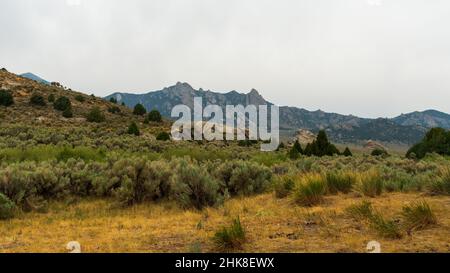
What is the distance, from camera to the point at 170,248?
7035mm

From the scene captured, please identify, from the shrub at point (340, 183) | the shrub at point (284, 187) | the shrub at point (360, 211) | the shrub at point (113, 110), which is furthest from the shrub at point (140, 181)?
the shrub at point (113, 110)

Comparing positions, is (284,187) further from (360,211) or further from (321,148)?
(321,148)

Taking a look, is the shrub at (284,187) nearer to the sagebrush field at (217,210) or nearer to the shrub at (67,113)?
the sagebrush field at (217,210)

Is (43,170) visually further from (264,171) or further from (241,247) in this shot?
(241,247)

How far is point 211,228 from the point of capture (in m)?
→ 8.53

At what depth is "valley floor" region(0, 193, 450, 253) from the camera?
677 cm

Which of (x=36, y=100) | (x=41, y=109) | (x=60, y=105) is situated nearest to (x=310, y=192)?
(x=60, y=105)

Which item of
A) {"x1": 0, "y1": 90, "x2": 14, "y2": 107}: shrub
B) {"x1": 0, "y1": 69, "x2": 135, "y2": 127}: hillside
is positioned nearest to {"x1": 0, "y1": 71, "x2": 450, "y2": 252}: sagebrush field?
{"x1": 0, "y1": 69, "x2": 135, "y2": 127}: hillside

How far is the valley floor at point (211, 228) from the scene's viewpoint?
677cm

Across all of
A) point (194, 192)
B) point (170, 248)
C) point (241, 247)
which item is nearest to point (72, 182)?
point (194, 192)

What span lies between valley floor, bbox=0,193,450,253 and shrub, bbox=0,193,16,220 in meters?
0.28

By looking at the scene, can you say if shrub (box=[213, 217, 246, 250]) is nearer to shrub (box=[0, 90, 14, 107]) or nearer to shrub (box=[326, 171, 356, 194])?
shrub (box=[326, 171, 356, 194])

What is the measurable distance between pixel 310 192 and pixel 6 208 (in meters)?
7.64

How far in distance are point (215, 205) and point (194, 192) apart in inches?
27.3
